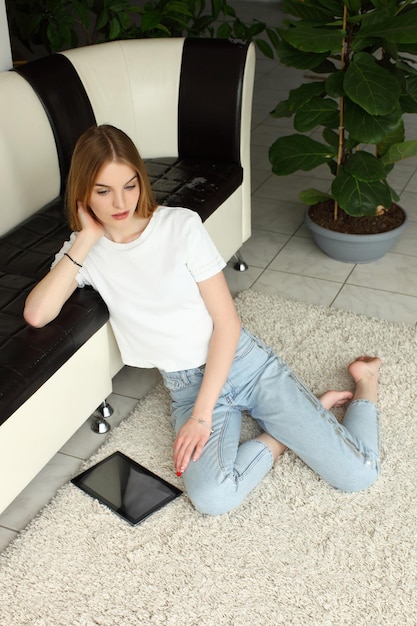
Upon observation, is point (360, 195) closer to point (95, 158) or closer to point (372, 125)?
point (372, 125)

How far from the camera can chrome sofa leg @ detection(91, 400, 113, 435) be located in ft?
7.26

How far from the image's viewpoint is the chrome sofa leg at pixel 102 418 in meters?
2.21

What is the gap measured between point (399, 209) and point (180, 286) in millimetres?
1530

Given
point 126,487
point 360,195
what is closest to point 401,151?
point 360,195

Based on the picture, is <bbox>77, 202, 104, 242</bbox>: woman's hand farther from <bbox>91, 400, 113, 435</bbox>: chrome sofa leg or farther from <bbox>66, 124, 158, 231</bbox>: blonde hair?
<bbox>91, 400, 113, 435</bbox>: chrome sofa leg

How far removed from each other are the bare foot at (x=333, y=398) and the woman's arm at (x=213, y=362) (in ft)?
1.31

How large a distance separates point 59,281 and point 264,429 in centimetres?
67

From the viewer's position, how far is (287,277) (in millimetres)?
2973

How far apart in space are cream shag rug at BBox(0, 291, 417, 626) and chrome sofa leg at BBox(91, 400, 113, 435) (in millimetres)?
56

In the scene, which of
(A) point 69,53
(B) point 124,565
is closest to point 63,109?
(A) point 69,53

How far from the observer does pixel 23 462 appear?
1.84m

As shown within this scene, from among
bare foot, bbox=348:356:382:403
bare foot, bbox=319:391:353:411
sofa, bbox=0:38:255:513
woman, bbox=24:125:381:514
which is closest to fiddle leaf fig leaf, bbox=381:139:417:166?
sofa, bbox=0:38:255:513

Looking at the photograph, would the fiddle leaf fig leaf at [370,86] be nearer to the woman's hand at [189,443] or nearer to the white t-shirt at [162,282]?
the white t-shirt at [162,282]

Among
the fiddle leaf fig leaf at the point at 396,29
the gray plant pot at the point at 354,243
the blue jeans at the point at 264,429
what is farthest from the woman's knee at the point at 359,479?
the fiddle leaf fig leaf at the point at 396,29
